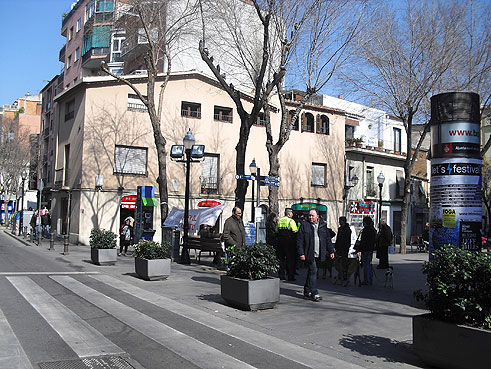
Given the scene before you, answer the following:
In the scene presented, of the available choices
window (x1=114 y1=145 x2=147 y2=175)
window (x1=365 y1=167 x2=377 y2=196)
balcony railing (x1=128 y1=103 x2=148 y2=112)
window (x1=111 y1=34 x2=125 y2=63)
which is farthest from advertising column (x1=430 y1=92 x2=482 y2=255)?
window (x1=111 y1=34 x2=125 y2=63)

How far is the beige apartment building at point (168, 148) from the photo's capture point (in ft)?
83.8

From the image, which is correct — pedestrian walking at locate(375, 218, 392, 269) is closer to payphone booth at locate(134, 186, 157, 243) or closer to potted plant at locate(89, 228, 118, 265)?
potted plant at locate(89, 228, 118, 265)

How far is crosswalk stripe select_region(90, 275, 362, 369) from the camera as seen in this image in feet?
17.6

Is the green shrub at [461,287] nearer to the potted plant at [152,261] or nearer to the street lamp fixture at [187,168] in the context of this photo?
the potted plant at [152,261]

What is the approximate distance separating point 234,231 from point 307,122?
2171cm

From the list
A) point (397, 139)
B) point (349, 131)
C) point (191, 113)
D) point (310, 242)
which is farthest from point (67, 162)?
point (397, 139)

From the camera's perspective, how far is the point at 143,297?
930cm

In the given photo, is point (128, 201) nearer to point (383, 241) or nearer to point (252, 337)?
point (383, 241)

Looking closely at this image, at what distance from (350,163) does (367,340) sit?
2811 cm

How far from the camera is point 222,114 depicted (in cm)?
2911

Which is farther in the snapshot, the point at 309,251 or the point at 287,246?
the point at 287,246

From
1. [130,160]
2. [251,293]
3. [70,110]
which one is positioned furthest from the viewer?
[70,110]

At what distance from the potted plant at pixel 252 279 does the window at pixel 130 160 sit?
1888cm

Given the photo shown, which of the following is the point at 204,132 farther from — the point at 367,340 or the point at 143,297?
the point at 367,340
